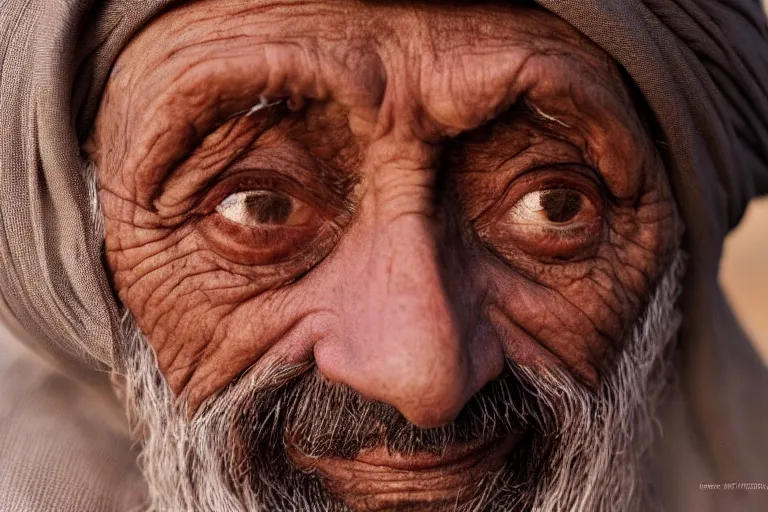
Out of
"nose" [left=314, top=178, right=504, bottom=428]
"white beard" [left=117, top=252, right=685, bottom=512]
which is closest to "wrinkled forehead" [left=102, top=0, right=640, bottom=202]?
"nose" [left=314, top=178, right=504, bottom=428]

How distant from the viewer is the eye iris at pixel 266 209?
2.10 m

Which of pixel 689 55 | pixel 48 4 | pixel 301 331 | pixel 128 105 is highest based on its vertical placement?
pixel 48 4

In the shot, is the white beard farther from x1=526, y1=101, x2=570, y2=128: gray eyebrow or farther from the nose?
x1=526, y1=101, x2=570, y2=128: gray eyebrow

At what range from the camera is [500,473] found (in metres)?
2.15

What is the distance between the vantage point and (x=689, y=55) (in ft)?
7.64

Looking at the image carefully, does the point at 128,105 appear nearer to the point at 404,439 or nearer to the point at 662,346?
the point at 404,439

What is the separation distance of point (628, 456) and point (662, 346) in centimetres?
33

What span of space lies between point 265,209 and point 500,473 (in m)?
0.87

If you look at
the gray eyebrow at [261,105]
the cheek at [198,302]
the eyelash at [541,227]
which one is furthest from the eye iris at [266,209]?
the eyelash at [541,227]

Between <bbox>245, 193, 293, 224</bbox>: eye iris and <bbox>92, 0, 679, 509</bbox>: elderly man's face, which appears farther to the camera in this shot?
<bbox>245, 193, 293, 224</bbox>: eye iris

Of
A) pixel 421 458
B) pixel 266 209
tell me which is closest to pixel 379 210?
pixel 266 209

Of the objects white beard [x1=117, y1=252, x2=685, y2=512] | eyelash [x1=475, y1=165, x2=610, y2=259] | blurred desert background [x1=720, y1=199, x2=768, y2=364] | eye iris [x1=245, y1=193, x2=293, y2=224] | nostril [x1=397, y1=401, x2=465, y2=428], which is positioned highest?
eye iris [x1=245, y1=193, x2=293, y2=224]

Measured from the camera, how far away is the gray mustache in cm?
198

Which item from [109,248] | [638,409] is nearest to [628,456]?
[638,409]
